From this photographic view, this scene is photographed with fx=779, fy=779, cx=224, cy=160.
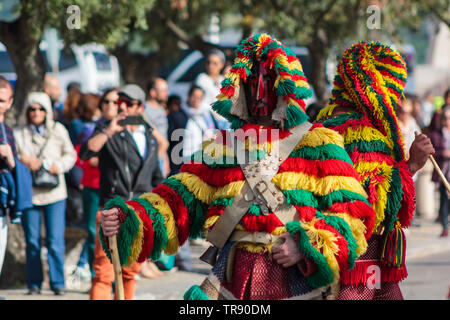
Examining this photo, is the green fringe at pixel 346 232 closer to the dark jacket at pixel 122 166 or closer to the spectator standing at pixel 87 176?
the dark jacket at pixel 122 166

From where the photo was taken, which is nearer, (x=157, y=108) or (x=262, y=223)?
(x=262, y=223)

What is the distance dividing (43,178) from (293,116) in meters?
4.22

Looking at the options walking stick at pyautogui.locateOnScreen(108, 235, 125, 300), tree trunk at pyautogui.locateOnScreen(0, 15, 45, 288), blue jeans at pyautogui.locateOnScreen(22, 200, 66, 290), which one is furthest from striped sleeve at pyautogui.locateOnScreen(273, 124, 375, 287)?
tree trunk at pyautogui.locateOnScreen(0, 15, 45, 288)

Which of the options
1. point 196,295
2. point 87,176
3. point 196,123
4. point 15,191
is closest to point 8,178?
point 15,191

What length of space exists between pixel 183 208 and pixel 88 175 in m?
4.17

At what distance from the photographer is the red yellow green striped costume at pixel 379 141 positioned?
4.61 meters

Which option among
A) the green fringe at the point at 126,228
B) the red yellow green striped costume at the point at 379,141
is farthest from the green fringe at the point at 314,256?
the red yellow green striped costume at the point at 379,141

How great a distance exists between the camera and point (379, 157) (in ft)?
15.4

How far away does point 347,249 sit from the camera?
3.63 metres

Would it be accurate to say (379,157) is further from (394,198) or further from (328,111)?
(328,111)

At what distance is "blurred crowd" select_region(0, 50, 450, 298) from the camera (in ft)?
22.9

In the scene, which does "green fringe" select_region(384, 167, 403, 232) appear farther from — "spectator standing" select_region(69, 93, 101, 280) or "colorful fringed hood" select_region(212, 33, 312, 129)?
"spectator standing" select_region(69, 93, 101, 280)
